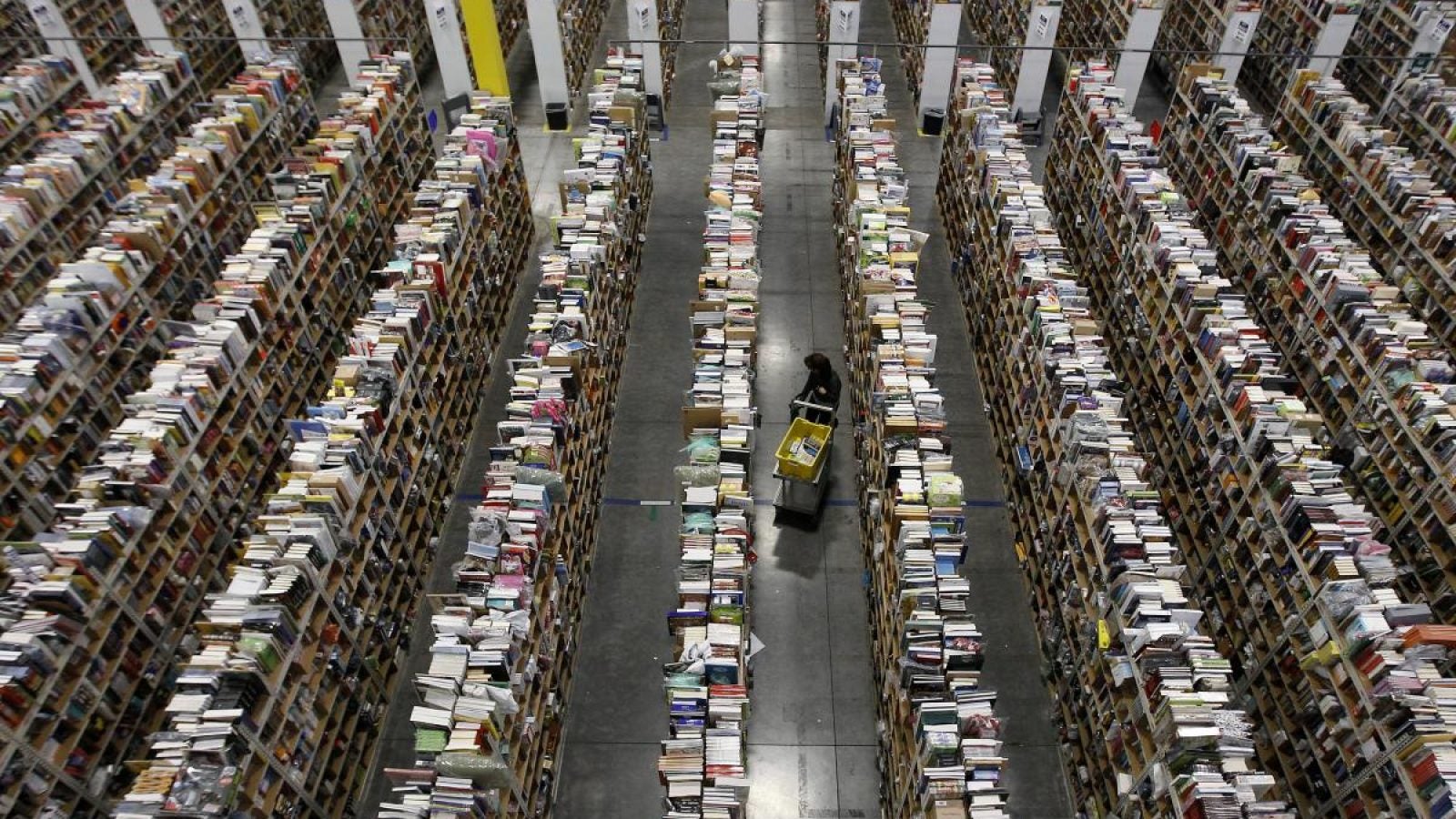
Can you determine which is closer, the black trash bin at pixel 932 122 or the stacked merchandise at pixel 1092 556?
the stacked merchandise at pixel 1092 556

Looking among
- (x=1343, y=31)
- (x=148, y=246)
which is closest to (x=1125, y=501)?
(x=148, y=246)

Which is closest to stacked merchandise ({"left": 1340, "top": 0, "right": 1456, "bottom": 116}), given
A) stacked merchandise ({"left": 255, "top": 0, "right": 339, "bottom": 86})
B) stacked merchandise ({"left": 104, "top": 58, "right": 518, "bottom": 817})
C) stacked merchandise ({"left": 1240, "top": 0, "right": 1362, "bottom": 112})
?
stacked merchandise ({"left": 1240, "top": 0, "right": 1362, "bottom": 112})

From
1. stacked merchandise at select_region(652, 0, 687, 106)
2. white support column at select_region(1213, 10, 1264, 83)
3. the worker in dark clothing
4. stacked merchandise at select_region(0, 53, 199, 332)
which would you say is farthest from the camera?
stacked merchandise at select_region(652, 0, 687, 106)

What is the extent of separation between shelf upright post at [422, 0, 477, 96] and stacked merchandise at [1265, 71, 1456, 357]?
609 inches

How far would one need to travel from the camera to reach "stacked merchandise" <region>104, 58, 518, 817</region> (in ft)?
21.1

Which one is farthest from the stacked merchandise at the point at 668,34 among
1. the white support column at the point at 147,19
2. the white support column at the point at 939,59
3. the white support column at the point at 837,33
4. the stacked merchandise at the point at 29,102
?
the stacked merchandise at the point at 29,102

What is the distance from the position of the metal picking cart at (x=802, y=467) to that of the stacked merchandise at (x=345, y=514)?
162 inches

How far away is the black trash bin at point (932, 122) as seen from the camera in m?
18.5

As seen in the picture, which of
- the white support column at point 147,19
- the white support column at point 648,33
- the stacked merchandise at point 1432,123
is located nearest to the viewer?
the stacked merchandise at point 1432,123

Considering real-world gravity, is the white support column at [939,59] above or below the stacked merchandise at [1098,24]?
below

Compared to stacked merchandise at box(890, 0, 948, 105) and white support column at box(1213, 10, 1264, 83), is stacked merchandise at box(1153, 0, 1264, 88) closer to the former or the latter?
white support column at box(1213, 10, 1264, 83)

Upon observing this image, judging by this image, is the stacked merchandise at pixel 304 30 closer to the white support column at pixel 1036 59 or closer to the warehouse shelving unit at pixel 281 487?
the warehouse shelving unit at pixel 281 487

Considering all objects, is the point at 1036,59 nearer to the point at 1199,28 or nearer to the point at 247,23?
the point at 1199,28

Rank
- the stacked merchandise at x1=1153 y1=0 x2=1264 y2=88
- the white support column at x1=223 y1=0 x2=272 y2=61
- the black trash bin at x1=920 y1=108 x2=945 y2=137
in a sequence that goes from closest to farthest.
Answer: the stacked merchandise at x1=1153 y1=0 x2=1264 y2=88, the white support column at x1=223 y1=0 x2=272 y2=61, the black trash bin at x1=920 y1=108 x2=945 y2=137
